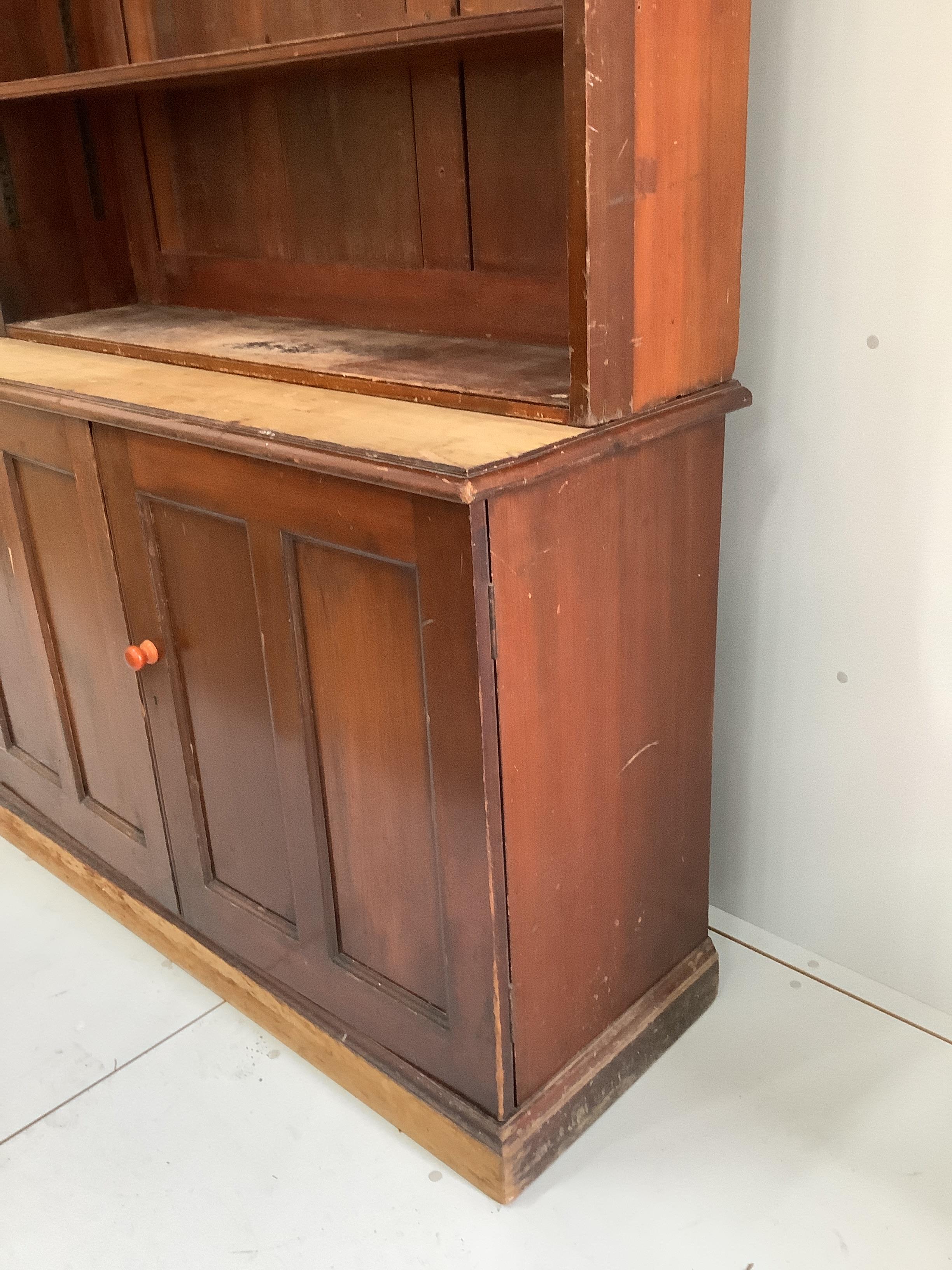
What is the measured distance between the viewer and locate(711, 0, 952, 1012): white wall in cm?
129

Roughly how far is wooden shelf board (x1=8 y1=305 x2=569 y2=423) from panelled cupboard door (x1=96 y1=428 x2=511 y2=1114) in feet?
0.63

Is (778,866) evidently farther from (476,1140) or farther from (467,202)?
(467,202)

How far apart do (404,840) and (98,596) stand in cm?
64

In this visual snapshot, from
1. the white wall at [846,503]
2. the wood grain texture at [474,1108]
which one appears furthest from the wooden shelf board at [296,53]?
the wood grain texture at [474,1108]

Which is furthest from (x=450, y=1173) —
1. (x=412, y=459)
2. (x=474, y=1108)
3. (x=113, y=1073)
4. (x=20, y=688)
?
(x=20, y=688)

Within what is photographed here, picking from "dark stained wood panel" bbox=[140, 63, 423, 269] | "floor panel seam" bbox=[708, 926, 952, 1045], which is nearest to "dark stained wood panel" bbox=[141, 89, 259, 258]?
"dark stained wood panel" bbox=[140, 63, 423, 269]

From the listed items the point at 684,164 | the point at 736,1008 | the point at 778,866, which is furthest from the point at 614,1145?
the point at 684,164

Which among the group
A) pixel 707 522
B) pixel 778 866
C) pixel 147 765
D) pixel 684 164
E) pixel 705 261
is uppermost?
pixel 684 164

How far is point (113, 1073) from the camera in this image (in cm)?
162

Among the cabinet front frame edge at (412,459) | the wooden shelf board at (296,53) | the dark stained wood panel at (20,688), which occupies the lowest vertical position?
the dark stained wood panel at (20,688)

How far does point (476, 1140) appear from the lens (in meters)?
1.36

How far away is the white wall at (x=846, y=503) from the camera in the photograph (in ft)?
4.23

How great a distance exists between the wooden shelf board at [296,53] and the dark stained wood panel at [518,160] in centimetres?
19

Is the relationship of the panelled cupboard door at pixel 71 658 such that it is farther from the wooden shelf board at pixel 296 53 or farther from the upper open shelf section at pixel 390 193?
the wooden shelf board at pixel 296 53
